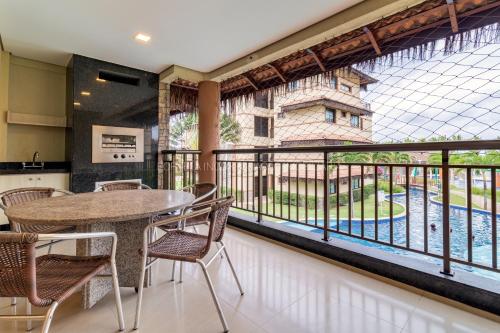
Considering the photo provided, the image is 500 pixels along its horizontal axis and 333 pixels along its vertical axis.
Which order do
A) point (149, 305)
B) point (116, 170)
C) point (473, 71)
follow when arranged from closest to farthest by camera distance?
1. point (149, 305)
2. point (473, 71)
3. point (116, 170)

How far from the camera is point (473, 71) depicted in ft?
7.41

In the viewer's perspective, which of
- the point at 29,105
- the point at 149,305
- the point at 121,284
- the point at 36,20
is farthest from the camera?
the point at 29,105

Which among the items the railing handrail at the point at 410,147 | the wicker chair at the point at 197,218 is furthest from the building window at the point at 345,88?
the wicker chair at the point at 197,218

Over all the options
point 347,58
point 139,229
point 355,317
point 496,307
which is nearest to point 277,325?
point 355,317

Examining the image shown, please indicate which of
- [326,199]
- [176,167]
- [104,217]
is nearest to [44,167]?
[176,167]

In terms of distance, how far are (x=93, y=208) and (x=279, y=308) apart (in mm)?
1342

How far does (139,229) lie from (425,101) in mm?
3101

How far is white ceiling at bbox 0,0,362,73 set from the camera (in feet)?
7.50

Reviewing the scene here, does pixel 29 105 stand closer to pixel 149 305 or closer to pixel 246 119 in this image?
pixel 149 305

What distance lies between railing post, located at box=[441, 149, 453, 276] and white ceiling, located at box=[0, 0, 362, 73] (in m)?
1.65

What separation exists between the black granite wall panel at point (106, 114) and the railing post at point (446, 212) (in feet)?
13.1

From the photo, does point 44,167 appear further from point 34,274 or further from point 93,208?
point 34,274

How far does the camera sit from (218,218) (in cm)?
149

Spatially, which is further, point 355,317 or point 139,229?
point 139,229
